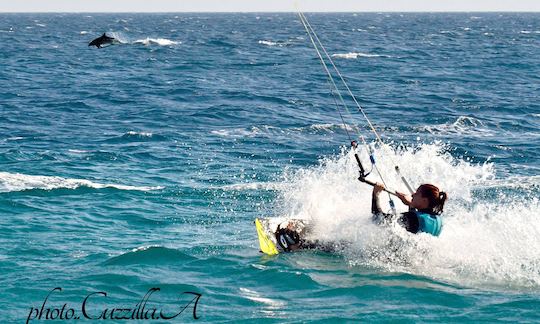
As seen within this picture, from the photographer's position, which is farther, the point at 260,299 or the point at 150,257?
the point at 150,257

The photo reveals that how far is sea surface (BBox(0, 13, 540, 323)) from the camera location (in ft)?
38.2

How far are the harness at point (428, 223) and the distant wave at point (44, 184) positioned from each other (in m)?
8.53

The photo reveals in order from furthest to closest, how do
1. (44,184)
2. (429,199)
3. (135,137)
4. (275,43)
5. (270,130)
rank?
(275,43), (270,130), (135,137), (44,184), (429,199)

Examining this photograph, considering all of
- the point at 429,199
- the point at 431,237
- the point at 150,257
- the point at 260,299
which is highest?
the point at 429,199

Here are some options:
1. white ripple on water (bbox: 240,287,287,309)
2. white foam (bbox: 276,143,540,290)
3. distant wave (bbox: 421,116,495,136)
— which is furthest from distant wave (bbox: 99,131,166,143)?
white ripple on water (bbox: 240,287,287,309)

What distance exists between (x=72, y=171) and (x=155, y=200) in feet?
12.3

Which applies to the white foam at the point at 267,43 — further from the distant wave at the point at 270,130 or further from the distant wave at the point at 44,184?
the distant wave at the point at 44,184

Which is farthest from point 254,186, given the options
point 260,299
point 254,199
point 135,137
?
point 260,299

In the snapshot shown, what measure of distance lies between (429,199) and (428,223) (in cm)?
37

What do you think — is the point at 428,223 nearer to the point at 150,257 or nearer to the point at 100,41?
the point at 150,257

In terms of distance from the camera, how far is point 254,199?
18750 mm

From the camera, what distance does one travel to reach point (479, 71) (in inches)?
2098

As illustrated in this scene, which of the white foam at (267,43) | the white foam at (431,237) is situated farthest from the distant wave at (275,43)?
the white foam at (431,237)

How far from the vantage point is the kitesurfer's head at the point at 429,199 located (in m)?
12.4
